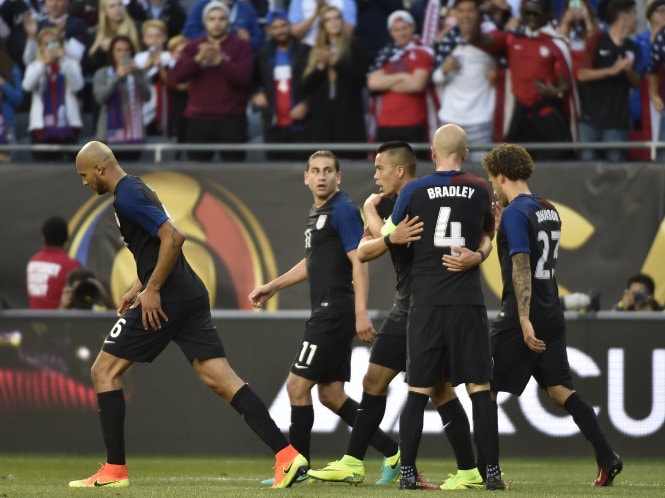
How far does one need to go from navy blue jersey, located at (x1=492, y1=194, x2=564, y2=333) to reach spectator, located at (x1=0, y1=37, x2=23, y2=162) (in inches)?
325

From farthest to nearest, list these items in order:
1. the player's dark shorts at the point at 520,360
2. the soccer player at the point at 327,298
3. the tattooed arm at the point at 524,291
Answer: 1. the soccer player at the point at 327,298
2. the player's dark shorts at the point at 520,360
3. the tattooed arm at the point at 524,291

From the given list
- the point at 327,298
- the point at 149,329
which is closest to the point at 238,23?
the point at 327,298

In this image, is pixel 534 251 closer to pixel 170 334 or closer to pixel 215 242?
pixel 170 334

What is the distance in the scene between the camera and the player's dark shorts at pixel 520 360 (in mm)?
8734

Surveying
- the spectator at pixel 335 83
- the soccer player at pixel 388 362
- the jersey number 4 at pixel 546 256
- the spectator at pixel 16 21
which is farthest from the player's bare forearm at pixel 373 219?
the spectator at pixel 16 21

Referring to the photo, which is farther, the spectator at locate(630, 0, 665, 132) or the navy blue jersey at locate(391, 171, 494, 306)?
the spectator at locate(630, 0, 665, 132)

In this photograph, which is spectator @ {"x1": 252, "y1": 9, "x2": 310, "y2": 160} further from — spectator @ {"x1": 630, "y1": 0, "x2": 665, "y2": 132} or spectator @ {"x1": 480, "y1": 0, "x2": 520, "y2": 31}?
spectator @ {"x1": 630, "y1": 0, "x2": 665, "y2": 132}

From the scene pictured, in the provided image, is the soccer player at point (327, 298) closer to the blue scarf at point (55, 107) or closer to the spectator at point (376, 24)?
the spectator at point (376, 24)

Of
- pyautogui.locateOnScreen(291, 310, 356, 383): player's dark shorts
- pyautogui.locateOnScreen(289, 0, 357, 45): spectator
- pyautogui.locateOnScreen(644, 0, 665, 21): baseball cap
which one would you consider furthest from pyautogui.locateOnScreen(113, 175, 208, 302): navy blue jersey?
pyautogui.locateOnScreen(644, 0, 665, 21): baseball cap

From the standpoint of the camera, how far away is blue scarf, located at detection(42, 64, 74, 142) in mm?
14930

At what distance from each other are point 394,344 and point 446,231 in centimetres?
104

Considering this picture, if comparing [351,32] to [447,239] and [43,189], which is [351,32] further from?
[447,239]

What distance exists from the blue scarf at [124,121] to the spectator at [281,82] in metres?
1.35

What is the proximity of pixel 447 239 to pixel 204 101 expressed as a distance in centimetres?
702
